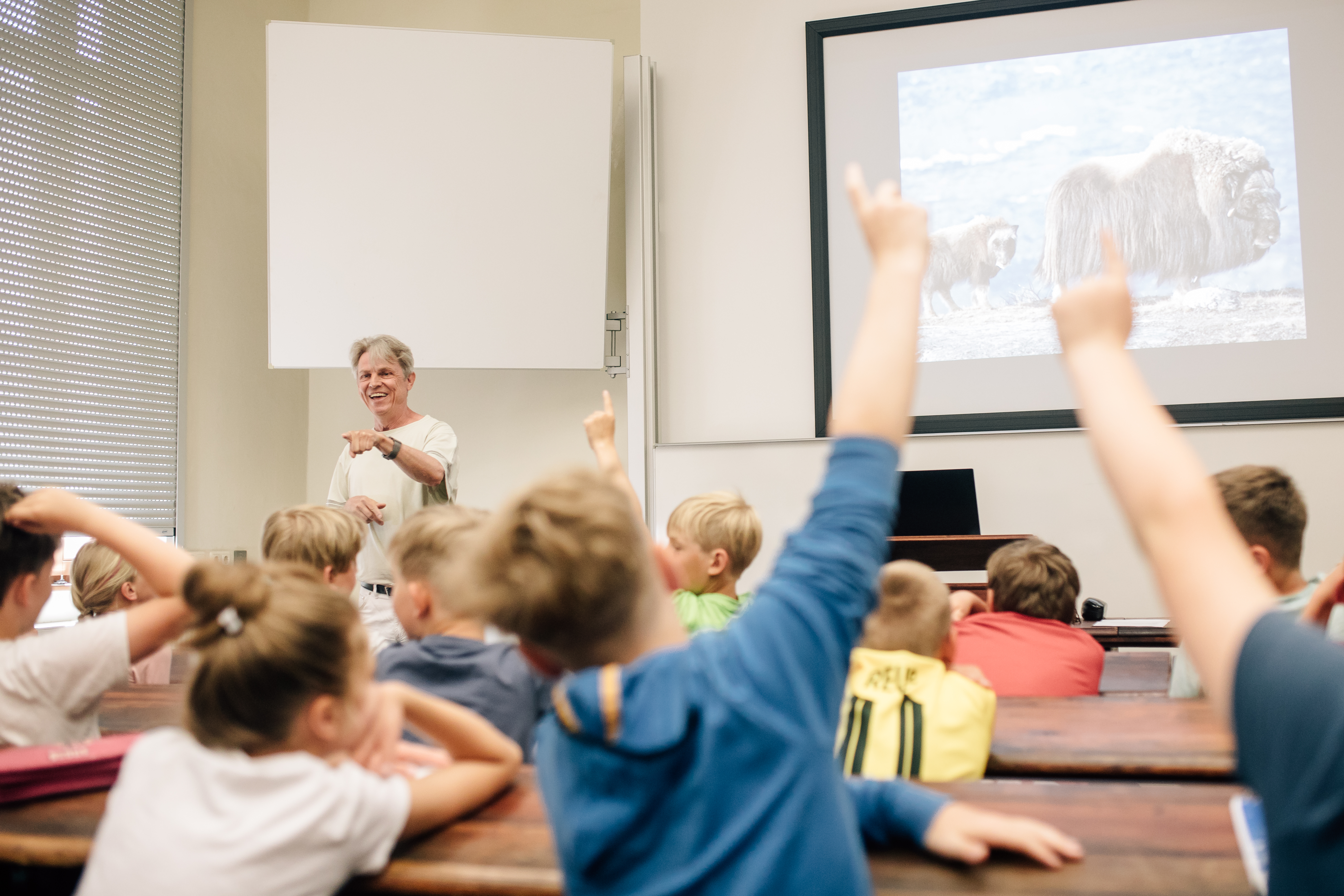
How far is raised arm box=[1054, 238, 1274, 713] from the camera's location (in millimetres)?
503

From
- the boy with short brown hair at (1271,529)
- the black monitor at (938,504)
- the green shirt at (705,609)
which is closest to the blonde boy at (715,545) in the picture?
the green shirt at (705,609)

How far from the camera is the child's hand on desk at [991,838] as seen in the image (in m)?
0.89

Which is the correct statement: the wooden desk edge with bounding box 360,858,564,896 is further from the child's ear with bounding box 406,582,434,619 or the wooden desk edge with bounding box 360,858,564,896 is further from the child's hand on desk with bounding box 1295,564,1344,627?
the child's hand on desk with bounding box 1295,564,1344,627

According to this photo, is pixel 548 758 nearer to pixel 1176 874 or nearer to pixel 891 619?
pixel 1176 874

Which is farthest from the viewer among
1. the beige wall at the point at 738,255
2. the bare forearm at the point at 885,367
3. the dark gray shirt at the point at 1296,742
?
the beige wall at the point at 738,255

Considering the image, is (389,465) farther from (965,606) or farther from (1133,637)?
(1133,637)

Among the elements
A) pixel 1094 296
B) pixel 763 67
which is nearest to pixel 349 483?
pixel 763 67

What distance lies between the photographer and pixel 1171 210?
425 cm

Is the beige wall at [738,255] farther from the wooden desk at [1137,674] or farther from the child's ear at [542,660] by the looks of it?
the child's ear at [542,660]

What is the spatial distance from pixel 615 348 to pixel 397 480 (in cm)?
169

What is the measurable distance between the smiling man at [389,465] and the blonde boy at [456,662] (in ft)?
5.30

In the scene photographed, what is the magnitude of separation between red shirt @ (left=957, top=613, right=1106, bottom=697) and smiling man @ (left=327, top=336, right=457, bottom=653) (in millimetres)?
1913

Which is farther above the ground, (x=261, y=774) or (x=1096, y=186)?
(x=1096, y=186)

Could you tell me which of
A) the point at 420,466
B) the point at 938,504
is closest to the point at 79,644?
the point at 420,466
